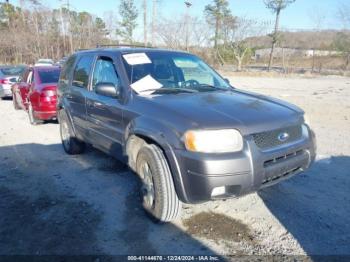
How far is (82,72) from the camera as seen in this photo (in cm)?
508

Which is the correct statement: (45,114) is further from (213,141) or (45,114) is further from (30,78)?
(213,141)

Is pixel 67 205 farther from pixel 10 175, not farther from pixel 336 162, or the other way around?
pixel 336 162

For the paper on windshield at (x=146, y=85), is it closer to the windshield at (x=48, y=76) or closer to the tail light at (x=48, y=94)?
the tail light at (x=48, y=94)

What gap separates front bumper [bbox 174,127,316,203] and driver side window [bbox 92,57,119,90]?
1674 millimetres

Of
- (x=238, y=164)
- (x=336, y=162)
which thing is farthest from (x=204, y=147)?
(x=336, y=162)

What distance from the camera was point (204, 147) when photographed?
288cm

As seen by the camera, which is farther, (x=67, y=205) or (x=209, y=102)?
(x=67, y=205)

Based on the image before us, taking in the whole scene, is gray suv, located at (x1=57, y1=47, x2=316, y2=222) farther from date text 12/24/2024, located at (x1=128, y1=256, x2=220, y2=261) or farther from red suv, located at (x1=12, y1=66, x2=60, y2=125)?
red suv, located at (x1=12, y1=66, x2=60, y2=125)

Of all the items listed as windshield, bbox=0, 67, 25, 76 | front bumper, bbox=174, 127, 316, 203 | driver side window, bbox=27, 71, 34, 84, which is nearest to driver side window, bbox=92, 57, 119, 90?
front bumper, bbox=174, 127, 316, 203

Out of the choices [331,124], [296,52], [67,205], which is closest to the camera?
[67,205]

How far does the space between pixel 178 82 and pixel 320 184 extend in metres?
2.37

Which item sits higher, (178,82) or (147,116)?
(178,82)

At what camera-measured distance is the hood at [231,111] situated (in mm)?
2973

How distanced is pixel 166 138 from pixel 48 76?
6.37 metres
